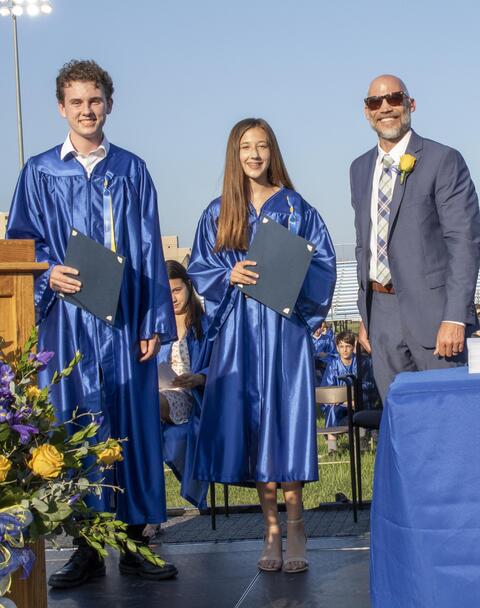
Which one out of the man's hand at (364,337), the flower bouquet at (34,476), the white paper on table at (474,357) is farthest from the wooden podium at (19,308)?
the man's hand at (364,337)

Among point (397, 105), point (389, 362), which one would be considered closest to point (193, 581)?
point (389, 362)

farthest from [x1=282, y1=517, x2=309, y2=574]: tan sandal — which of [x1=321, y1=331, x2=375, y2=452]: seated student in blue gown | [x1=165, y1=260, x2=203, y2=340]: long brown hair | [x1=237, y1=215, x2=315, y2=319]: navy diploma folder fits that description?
[x1=321, y1=331, x2=375, y2=452]: seated student in blue gown

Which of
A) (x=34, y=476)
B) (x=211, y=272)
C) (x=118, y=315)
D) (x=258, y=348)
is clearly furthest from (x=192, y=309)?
(x=34, y=476)

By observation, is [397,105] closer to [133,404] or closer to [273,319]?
[273,319]

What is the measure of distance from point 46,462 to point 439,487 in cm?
109

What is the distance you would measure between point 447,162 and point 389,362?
0.93m

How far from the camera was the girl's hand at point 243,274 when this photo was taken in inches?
201

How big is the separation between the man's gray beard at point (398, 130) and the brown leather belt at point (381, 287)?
66 cm

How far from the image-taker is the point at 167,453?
22.0 feet

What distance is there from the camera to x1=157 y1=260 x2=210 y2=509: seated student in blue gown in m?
6.15

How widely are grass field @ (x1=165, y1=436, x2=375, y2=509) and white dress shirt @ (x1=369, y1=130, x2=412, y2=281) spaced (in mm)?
2799

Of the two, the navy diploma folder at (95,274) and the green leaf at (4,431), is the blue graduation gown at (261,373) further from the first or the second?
the green leaf at (4,431)

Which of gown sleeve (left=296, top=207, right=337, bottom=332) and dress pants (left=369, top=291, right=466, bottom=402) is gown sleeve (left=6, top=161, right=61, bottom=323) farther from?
dress pants (left=369, top=291, right=466, bottom=402)

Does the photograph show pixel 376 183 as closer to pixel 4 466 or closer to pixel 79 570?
pixel 79 570
